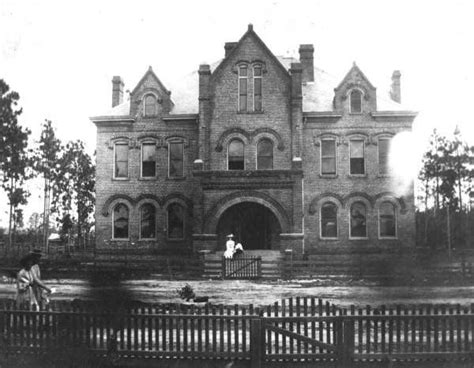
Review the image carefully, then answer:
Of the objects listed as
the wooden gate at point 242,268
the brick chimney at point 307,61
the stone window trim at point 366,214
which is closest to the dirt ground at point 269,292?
the wooden gate at point 242,268

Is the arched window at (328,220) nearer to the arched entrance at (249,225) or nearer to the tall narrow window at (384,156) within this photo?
the arched entrance at (249,225)

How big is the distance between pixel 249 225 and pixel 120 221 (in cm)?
794

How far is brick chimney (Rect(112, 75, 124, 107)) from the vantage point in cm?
3862

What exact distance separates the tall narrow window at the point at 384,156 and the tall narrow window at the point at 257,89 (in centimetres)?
758

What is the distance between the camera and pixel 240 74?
33.3 meters

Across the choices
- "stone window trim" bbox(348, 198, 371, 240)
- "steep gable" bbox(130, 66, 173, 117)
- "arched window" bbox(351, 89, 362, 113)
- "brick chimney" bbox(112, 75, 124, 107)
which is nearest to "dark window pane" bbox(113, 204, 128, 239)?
"steep gable" bbox(130, 66, 173, 117)

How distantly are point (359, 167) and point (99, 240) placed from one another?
1615cm

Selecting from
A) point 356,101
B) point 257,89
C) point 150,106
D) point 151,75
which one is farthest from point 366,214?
point 151,75

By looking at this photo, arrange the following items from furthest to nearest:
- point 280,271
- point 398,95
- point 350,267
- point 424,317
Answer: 1. point 398,95
2. point 280,271
3. point 350,267
4. point 424,317

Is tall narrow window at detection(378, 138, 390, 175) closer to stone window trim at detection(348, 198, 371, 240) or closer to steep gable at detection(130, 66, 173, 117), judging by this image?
stone window trim at detection(348, 198, 371, 240)

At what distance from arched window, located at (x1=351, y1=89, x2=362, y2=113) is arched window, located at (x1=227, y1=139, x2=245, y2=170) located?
278 inches

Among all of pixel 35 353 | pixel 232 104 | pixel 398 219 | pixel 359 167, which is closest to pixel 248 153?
pixel 232 104

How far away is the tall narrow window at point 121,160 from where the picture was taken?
35.5 meters

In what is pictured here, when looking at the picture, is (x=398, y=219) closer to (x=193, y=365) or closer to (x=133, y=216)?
(x=133, y=216)
